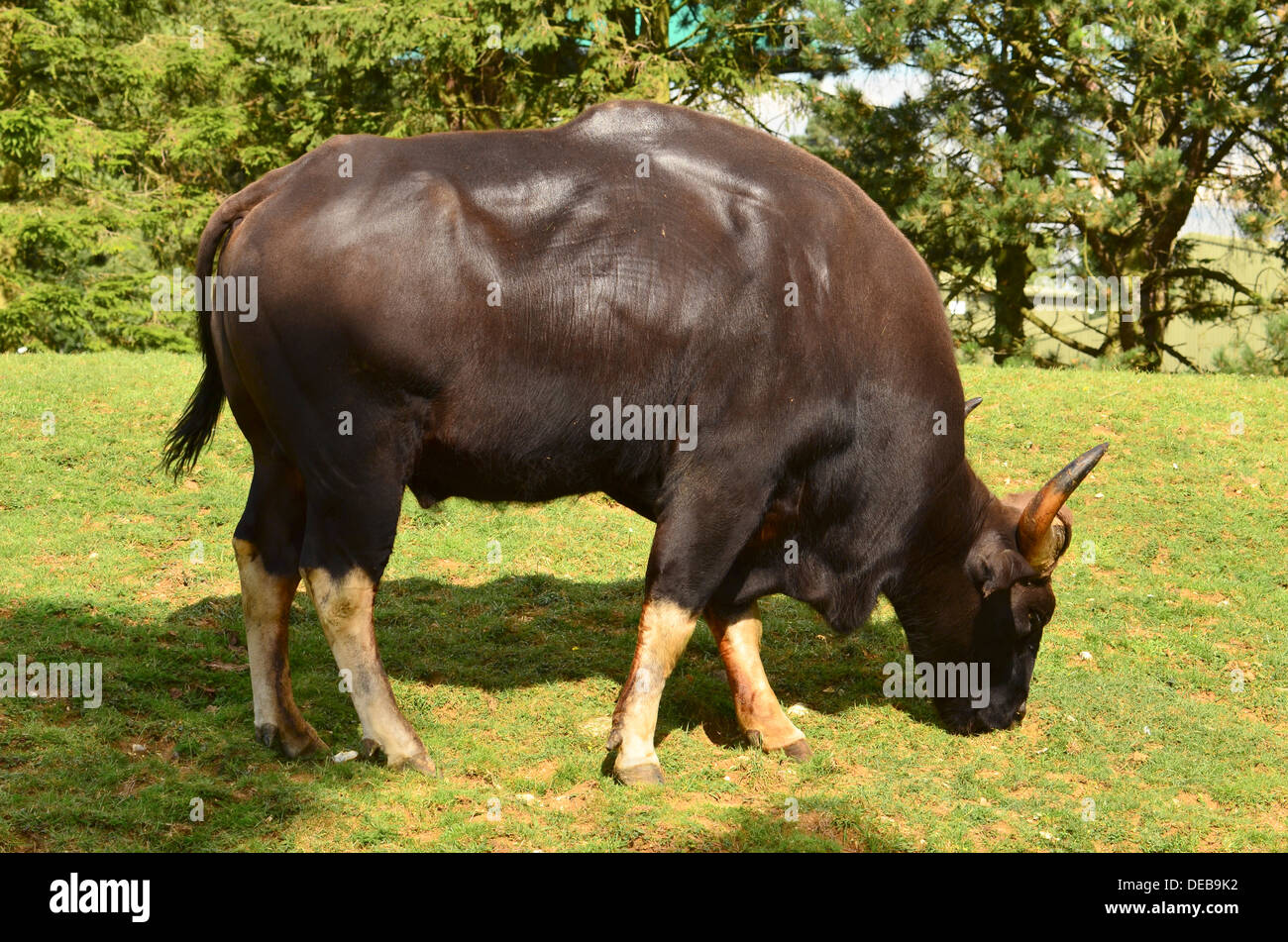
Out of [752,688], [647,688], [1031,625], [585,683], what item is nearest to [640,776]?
[647,688]

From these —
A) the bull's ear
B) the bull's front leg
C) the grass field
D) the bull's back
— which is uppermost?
the bull's back

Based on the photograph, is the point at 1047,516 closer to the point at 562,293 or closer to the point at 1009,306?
the point at 562,293

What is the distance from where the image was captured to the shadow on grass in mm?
5270

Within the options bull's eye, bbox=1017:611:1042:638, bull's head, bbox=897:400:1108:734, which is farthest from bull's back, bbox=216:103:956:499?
bull's eye, bbox=1017:611:1042:638

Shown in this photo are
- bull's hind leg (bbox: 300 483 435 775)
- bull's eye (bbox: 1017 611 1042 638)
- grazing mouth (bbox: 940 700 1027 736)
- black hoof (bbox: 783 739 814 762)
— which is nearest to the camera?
bull's hind leg (bbox: 300 483 435 775)

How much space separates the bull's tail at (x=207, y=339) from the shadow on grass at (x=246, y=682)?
1.19 metres

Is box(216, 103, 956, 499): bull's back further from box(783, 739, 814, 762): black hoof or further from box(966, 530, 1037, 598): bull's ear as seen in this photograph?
box(783, 739, 814, 762): black hoof

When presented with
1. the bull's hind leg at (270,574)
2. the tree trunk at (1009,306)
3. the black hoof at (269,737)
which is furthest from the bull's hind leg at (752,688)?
the tree trunk at (1009,306)

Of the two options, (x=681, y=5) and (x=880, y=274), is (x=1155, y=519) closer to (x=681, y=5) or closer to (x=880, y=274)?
(x=880, y=274)

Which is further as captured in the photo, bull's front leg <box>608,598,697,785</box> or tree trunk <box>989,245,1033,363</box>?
tree trunk <box>989,245,1033,363</box>

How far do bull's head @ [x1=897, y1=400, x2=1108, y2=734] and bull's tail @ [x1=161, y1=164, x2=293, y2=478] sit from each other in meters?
3.87

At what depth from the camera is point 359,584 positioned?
5.62m

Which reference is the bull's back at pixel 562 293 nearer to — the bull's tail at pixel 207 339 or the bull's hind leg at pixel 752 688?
the bull's tail at pixel 207 339

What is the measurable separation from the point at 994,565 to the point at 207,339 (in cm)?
428
